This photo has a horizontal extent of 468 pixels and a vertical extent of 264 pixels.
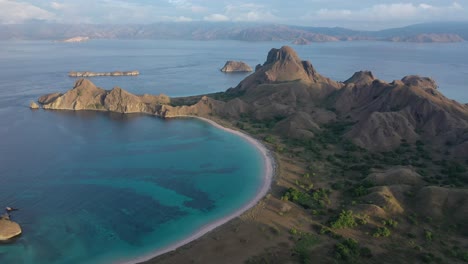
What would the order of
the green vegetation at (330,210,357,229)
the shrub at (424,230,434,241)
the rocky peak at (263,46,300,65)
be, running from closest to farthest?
the shrub at (424,230,434,241) < the green vegetation at (330,210,357,229) < the rocky peak at (263,46,300,65)

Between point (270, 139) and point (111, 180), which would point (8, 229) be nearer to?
point (111, 180)

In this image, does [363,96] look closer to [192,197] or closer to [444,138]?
[444,138]

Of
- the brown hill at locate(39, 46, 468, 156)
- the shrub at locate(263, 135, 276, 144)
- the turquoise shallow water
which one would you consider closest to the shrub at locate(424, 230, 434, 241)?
the turquoise shallow water

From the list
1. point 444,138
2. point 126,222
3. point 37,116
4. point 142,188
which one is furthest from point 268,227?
point 37,116

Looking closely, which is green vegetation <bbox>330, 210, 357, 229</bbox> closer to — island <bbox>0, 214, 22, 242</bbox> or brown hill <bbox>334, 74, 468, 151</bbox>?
brown hill <bbox>334, 74, 468, 151</bbox>

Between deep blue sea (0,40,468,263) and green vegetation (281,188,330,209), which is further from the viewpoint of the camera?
green vegetation (281,188,330,209)

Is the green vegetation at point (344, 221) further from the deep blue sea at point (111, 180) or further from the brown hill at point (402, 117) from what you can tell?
the brown hill at point (402, 117)
